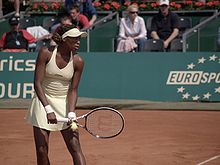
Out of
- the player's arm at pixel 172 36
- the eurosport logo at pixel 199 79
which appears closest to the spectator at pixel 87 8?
the player's arm at pixel 172 36

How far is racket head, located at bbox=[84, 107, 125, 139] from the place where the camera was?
6457mm

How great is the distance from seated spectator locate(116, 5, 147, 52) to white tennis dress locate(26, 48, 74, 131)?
9.48m

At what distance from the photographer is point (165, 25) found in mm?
16188

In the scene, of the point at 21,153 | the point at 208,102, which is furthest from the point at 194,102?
the point at 21,153

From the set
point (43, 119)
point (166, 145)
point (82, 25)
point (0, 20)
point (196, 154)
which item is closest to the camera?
point (43, 119)

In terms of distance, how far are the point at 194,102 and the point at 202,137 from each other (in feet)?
13.4

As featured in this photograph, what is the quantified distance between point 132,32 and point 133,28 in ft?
0.32

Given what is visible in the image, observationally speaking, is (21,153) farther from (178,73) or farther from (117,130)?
(178,73)

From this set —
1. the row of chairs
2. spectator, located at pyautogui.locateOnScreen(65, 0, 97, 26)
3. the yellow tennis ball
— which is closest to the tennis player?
the yellow tennis ball

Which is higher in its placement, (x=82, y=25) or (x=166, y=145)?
(x=82, y=25)

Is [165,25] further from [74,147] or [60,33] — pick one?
[74,147]

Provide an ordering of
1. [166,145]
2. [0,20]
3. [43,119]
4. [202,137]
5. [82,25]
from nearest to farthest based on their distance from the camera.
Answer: [43,119] → [166,145] → [202,137] → [82,25] → [0,20]

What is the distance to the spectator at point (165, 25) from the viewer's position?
16.1m

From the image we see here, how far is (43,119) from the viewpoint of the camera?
20.9 feet
